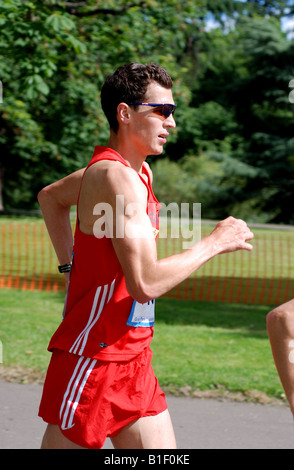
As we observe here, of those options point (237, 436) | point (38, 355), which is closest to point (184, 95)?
point (38, 355)

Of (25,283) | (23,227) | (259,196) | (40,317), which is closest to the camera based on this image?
(40,317)

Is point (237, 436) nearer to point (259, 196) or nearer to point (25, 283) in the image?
point (25, 283)

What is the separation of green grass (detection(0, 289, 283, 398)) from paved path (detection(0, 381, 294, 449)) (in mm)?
354

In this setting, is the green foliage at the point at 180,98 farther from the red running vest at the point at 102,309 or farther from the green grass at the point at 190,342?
the red running vest at the point at 102,309

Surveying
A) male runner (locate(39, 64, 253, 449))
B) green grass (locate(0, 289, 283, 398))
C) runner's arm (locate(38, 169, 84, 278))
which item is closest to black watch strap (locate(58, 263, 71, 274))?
runner's arm (locate(38, 169, 84, 278))

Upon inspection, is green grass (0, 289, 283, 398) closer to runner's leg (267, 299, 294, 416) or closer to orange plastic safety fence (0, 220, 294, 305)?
orange plastic safety fence (0, 220, 294, 305)

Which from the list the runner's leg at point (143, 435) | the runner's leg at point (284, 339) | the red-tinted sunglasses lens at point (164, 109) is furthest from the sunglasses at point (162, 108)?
the runner's leg at point (143, 435)

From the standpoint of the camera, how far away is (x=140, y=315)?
2.46 meters

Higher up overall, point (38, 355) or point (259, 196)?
point (259, 196)

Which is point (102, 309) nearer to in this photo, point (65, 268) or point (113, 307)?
point (113, 307)

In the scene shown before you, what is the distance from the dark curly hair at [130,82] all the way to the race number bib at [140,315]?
2.21ft

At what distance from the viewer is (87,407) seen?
240 cm

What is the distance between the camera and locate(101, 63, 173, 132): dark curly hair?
2443 millimetres

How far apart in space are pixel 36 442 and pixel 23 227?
914 inches
